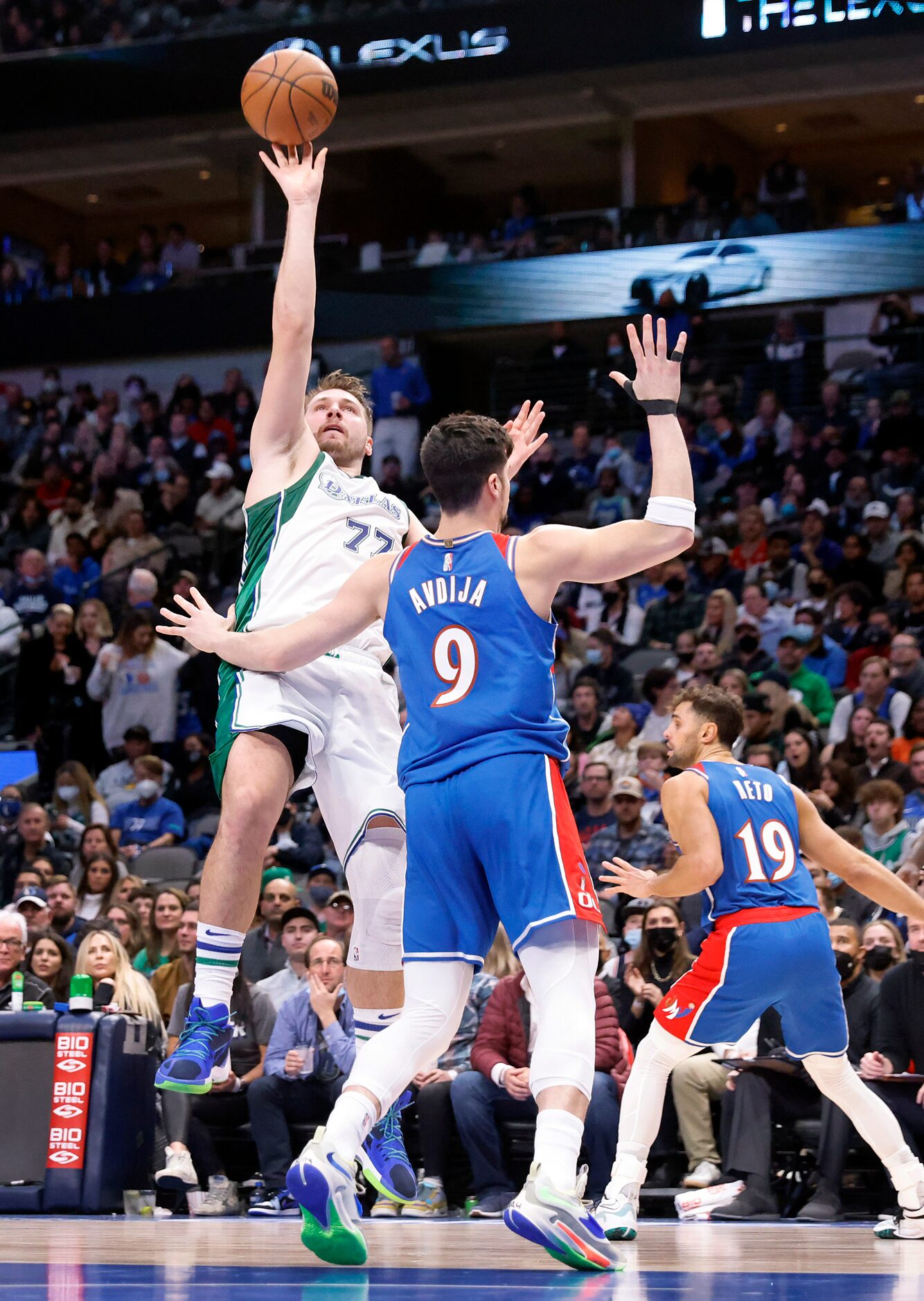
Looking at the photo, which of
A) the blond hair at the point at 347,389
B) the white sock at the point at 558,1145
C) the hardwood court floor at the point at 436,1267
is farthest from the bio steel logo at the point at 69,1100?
the white sock at the point at 558,1145

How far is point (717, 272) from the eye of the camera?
832 inches

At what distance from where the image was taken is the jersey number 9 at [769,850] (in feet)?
21.8

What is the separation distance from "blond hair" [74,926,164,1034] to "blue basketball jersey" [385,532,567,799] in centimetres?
523

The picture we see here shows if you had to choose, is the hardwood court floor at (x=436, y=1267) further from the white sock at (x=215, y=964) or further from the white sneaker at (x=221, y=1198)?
the white sneaker at (x=221, y=1198)

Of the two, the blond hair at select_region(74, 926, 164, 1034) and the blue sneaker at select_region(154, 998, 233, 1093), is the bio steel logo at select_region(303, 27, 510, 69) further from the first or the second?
the blue sneaker at select_region(154, 998, 233, 1093)

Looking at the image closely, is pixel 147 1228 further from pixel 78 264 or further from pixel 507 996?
pixel 78 264

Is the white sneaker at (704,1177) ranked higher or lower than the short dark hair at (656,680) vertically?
lower

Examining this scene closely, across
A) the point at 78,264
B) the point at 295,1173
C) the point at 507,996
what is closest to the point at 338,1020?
the point at 507,996

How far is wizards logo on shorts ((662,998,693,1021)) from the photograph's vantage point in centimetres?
653

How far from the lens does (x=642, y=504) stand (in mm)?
18672

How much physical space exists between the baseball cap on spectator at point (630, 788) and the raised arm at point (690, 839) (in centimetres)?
473

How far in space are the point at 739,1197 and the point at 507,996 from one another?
168 centimetres

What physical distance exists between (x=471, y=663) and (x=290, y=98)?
96.6 inches

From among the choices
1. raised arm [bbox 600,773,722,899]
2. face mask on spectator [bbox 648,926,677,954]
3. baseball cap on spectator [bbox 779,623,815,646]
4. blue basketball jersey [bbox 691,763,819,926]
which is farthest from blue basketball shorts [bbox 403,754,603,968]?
baseball cap on spectator [bbox 779,623,815,646]
